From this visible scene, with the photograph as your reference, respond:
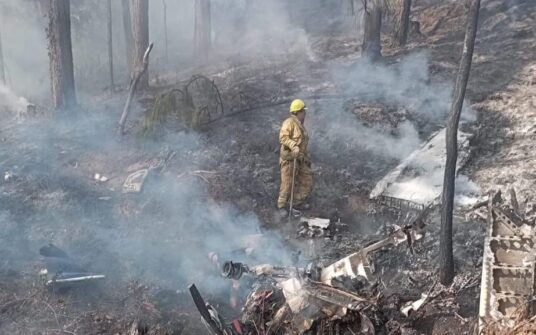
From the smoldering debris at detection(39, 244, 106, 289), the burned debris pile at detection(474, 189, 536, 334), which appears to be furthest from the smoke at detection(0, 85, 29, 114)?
the burned debris pile at detection(474, 189, 536, 334)

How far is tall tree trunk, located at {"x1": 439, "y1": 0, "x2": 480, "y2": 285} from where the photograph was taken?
5.38m

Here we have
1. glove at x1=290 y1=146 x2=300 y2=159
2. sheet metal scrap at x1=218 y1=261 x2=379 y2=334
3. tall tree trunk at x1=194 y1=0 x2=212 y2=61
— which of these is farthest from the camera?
tall tree trunk at x1=194 y1=0 x2=212 y2=61

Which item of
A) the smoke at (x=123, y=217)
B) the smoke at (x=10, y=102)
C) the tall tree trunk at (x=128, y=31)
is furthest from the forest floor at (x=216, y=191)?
the tall tree trunk at (x=128, y=31)

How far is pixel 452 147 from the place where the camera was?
5.67 m

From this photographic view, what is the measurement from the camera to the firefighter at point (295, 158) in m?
7.98

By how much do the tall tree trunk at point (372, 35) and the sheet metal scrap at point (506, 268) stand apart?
28.0ft

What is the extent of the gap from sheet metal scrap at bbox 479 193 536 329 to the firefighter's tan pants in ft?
10.9

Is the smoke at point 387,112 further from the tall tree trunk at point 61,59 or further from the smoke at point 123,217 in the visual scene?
the tall tree trunk at point 61,59

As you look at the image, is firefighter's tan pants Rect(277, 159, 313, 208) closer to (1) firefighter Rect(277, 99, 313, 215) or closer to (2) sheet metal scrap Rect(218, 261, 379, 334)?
(1) firefighter Rect(277, 99, 313, 215)

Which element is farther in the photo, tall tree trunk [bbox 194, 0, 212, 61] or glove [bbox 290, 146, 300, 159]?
tall tree trunk [bbox 194, 0, 212, 61]

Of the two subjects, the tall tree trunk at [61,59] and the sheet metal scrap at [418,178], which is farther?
the tall tree trunk at [61,59]

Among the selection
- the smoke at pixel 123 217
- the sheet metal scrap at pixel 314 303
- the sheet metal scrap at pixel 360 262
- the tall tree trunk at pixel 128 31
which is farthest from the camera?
the tall tree trunk at pixel 128 31

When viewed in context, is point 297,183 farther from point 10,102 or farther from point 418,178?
point 10,102

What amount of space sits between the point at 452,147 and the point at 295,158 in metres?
2.70
